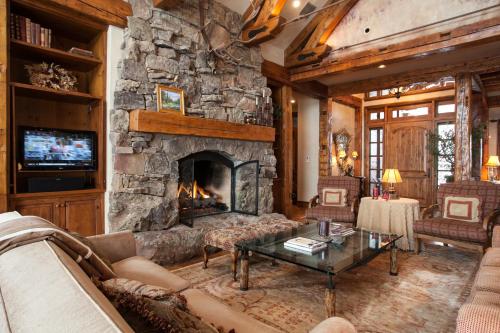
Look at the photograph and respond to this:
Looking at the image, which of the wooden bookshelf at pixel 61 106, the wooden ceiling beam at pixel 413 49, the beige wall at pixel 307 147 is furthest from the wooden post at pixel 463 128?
the wooden bookshelf at pixel 61 106

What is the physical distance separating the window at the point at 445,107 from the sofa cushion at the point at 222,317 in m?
7.70

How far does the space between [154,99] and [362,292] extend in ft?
9.67

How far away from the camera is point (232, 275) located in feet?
9.62

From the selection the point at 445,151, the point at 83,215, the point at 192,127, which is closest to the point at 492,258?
the point at 192,127

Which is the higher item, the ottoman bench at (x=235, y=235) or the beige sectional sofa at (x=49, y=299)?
the beige sectional sofa at (x=49, y=299)

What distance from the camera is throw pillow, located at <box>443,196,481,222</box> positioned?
351cm

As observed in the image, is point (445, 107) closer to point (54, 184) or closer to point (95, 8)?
point (95, 8)

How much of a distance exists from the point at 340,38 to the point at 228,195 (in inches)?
129

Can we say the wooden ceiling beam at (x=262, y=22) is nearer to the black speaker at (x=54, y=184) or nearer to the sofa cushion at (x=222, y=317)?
the black speaker at (x=54, y=184)

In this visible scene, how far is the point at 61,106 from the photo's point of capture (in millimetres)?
3443

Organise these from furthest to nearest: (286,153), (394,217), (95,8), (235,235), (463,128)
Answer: (286,153), (463,128), (394,217), (95,8), (235,235)

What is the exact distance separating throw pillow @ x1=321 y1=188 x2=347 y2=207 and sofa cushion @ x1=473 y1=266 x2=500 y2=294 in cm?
264

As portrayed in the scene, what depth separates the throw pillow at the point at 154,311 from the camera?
0.83 metres

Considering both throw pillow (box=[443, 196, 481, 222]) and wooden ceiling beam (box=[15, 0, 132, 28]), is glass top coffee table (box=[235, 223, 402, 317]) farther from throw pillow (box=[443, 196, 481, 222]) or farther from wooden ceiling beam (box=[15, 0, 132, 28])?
wooden ceiling beam (box=[15, 0, 132, 28])
